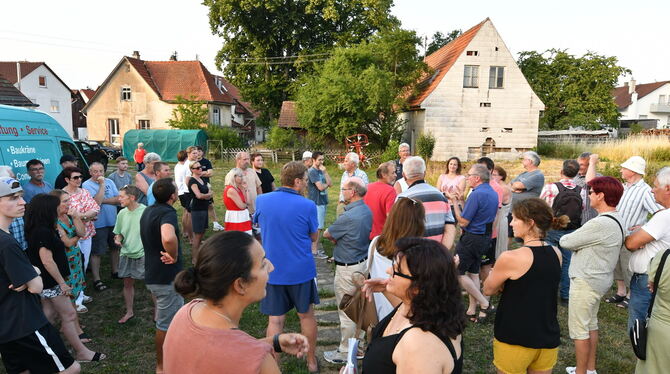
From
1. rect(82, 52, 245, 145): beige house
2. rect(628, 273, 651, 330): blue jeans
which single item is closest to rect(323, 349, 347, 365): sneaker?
rect(628, 273, 651, 330): blue jeans

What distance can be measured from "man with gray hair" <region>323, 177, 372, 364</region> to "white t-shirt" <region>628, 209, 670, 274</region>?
2.48 meters

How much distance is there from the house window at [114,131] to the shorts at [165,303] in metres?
34.7

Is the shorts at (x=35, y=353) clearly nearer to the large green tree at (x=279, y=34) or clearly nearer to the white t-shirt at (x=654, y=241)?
the white t-shirt at (x=654, y=241)

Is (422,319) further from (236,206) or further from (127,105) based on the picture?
(127,105)

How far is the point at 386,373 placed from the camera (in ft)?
6.12

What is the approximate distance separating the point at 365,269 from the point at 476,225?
1.67 meters

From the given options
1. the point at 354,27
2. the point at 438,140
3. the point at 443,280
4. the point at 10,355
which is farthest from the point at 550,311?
the point at 354,27

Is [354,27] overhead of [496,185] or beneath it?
overhead

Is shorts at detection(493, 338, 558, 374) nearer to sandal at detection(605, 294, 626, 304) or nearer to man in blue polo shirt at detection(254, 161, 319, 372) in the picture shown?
man in blue polo shirt at detection(254, 161, 319, 372)

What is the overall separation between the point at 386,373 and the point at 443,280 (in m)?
0.51

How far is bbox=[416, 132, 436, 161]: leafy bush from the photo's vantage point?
23.6 meters

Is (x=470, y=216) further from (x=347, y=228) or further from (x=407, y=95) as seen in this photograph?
(x=407, y=95)

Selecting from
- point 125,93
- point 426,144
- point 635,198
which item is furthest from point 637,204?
point 125,93

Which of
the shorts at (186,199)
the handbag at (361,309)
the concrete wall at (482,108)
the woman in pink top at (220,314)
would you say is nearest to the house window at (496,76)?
the concrete wall at (482,108)
